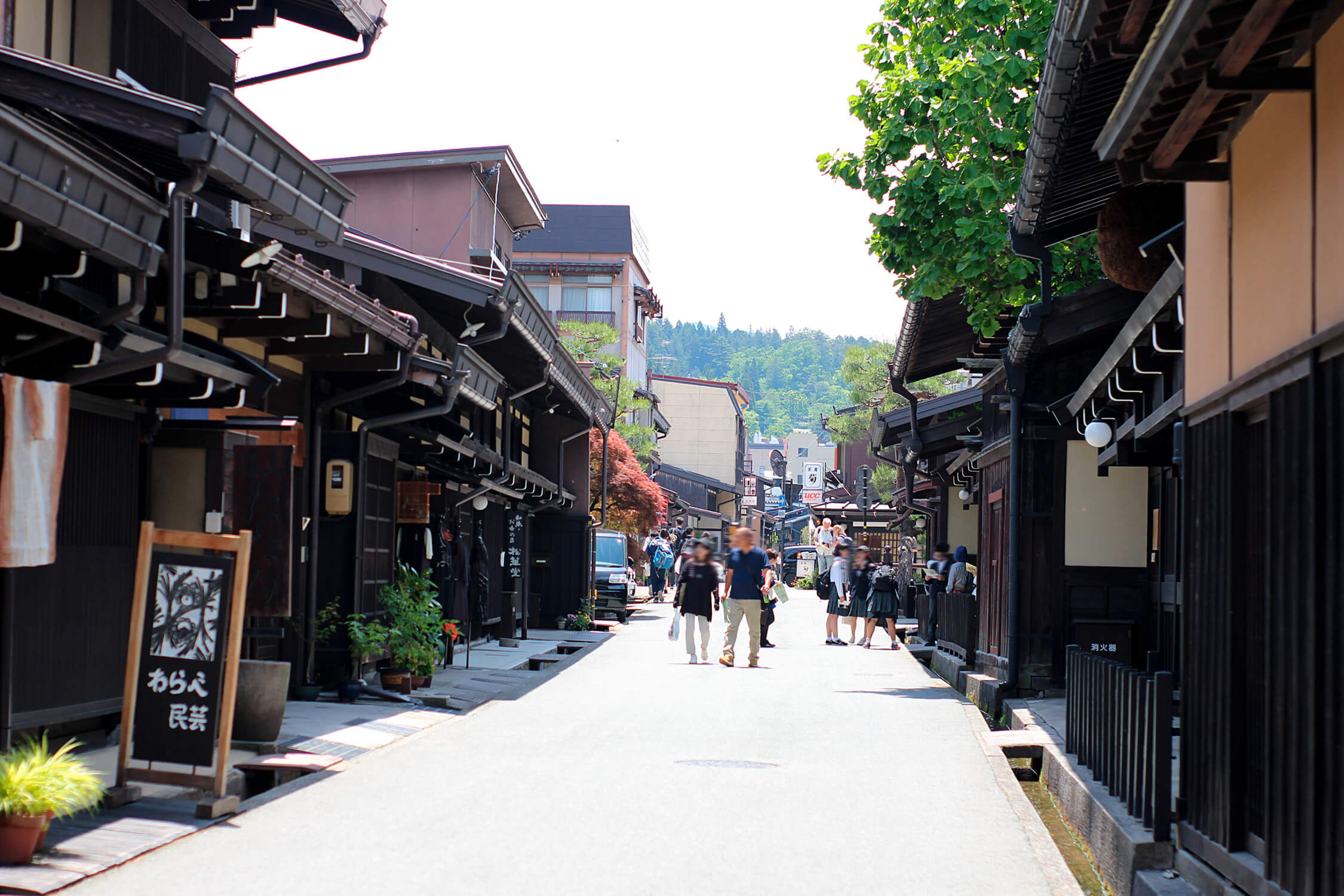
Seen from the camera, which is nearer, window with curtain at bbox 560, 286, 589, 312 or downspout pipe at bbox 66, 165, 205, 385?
downspout pipe at bbox 66, 165, 205, 385

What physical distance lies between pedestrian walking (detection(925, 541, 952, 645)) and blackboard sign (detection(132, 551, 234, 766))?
62.3 ft

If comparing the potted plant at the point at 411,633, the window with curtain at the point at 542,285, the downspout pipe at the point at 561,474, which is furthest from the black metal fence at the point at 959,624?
the window with curtain at the point at 542,285

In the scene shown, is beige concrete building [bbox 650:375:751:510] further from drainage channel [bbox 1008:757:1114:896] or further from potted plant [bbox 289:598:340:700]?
drainage channel [bbox 1008:757:1114:896]

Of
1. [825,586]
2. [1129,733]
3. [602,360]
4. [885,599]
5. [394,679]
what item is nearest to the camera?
[1129,733]

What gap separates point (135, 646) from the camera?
8531 mm

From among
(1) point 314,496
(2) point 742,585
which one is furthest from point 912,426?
(1) point 314,496

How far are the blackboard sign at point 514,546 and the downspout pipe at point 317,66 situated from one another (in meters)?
13.9

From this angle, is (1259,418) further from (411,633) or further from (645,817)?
(411,633)

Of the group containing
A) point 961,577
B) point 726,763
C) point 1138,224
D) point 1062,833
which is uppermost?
point 1138,224

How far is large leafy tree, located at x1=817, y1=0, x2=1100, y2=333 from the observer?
53.0 ft

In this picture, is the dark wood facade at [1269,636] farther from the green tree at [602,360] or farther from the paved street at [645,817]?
the green tree at [602,360]

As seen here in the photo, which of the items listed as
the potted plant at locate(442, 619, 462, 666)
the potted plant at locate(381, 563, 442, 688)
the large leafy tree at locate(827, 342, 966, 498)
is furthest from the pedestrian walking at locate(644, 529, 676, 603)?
the potted plant at locate(381, 563, 442, 688)

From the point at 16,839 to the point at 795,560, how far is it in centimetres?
6990

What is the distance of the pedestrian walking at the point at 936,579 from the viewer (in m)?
26.2
